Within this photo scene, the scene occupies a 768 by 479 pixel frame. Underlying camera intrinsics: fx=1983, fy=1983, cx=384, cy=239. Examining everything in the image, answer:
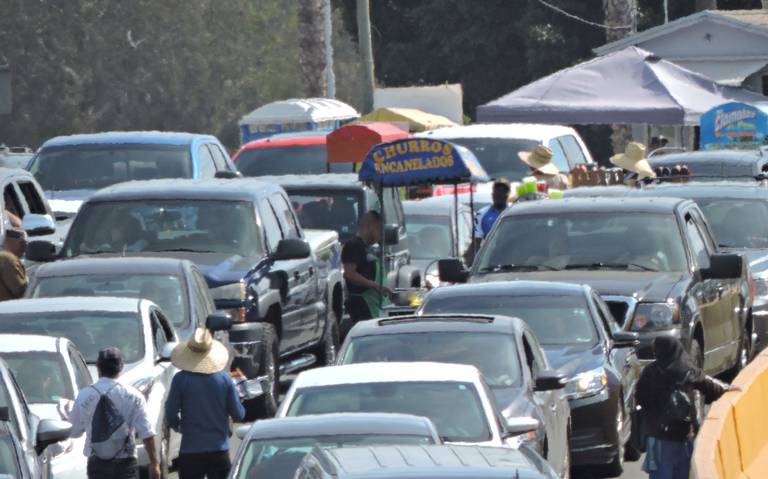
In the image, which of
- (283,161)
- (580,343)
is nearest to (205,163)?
(283,161)

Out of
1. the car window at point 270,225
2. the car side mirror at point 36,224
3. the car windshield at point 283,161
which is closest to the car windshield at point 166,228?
the car window at point 270,225

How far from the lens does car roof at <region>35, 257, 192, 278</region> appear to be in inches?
622

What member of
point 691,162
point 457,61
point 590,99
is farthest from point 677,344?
point 457,61

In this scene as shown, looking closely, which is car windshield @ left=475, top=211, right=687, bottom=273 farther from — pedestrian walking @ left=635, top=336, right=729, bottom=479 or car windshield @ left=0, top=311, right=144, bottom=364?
pedestrian walking @ left=635, top=336, right=729, bottom=479

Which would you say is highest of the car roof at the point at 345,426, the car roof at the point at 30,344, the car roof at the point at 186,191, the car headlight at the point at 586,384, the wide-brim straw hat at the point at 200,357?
the car roof at the point at 186,191

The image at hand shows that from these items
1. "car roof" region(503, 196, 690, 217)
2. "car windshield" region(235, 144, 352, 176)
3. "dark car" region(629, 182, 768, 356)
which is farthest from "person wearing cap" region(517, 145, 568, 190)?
"car roof" region(503, 196, 690, 217)

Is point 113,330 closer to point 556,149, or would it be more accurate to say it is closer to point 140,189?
point 140,189

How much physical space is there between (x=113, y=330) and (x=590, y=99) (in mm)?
15158

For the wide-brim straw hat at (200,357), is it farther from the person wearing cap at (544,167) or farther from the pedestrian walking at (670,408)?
the person wearing cap at (544,167)

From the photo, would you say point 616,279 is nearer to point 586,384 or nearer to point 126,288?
point 586,384

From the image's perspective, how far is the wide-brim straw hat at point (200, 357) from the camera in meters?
12.1

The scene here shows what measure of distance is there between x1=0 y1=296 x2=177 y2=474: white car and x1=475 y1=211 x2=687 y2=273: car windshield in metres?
3.82

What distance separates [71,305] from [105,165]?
8.27 meters

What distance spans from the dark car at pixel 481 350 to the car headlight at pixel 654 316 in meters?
2.95
